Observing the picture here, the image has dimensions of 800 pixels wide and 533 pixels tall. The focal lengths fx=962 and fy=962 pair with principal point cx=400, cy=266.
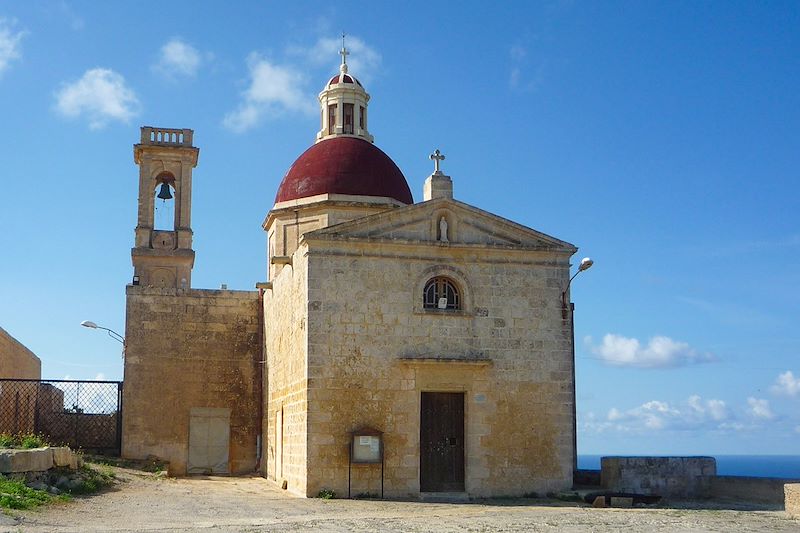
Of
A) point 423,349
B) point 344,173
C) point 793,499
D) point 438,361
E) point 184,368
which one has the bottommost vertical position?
point 793,499

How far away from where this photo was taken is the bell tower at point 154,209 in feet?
97.1

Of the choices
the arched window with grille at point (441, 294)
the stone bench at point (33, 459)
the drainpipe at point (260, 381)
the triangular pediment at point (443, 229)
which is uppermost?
the triangular pediment at point (443, 229)

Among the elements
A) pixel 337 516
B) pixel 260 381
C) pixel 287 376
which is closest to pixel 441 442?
pixel 287 376

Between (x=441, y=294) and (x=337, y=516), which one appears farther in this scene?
(x=441, y=294)

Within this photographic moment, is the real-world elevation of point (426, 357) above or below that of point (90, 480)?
above

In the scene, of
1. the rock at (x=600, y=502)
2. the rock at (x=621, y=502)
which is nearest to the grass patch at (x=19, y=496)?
the rock at (x=600, y=502)

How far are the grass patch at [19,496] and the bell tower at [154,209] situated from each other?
15.0 meters

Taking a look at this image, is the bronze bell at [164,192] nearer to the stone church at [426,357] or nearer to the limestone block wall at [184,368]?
the limestone block wall at [184,368]

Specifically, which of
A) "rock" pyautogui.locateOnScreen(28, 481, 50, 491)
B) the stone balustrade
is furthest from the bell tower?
"rock" pyautogui.locateOnScreen(28, 481, 50, 491)

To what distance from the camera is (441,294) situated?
19688mm

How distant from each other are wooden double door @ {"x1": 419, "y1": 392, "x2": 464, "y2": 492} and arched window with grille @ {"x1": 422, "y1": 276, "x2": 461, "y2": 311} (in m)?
1.77

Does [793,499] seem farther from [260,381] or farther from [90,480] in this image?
[260,381]

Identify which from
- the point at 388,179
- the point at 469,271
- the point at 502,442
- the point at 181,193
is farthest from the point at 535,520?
the point at 181,193

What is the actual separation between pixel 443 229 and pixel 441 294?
1.33 m
